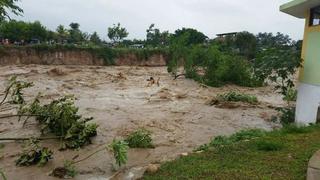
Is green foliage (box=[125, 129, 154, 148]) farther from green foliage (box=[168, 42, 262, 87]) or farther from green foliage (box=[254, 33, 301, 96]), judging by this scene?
green foliage (box=[168, 42, 262, 87])

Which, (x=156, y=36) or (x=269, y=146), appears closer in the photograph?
(x=269, y=146)

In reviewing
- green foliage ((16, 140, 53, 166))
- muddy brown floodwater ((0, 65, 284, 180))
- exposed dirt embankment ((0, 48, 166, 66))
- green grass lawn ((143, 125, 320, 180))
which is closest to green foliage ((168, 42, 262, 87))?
muddy brown floodwater ((0, 65, 284, 180))

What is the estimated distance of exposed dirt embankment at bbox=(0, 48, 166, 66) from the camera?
37169 millimetres

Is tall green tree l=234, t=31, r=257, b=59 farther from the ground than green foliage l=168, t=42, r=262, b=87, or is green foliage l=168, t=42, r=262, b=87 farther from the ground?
tall green tree l=234, t=31, r=257, b=59

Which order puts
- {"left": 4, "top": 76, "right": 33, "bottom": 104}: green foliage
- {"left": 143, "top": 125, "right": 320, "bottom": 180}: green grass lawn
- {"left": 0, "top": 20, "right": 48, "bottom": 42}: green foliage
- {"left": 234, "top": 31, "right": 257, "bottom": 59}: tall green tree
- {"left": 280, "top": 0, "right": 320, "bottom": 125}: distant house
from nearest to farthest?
{"left": 143, "top": 125, "right": 320, "bottom": 180}: green grass lawn, {"left": 4, "top": 76, "right": 33, "bottom": 104}: green foliage, {"left": 280, "top": 0, "right": 320, "bottom": 125}: distant house, {"left": 0, "top": 20, "right": 48, "bottom": 42}: green foliage, {"left": 234, "top": 31, "right": 257, "bottom": 59}: tall green tree

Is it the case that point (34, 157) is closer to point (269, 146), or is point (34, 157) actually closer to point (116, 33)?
point (269, 146)

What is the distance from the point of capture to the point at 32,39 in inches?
1785

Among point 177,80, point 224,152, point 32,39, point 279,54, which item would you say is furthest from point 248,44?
point 224,152

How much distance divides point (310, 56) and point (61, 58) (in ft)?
110

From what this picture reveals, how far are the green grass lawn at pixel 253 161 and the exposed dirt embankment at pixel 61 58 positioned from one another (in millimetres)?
33710

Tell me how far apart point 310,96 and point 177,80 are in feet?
62.4

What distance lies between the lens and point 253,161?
6.13 meters

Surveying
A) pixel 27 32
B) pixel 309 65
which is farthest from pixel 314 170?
pixel 27 32

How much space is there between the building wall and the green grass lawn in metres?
2.42
